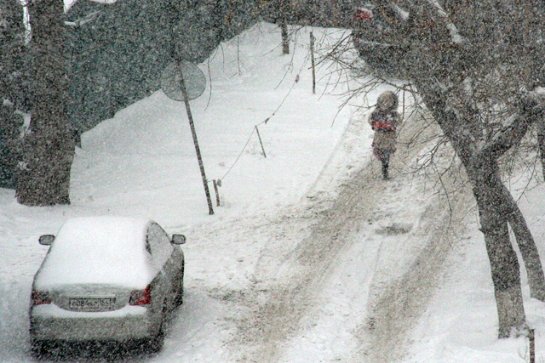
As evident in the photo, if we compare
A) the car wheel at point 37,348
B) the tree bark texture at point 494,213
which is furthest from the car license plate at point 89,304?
the tree bark texture at point 494,213

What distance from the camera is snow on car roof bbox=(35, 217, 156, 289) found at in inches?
433

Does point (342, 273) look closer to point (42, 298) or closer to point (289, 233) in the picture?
point (289, 233)

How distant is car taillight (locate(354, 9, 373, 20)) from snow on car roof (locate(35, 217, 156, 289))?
392cm

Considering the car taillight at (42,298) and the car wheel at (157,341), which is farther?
the car wheel at (157,341)

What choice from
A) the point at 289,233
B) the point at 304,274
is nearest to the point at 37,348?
the point at 304,274

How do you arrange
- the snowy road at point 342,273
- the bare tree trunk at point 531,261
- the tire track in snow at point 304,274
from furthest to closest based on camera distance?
the bare tree trunk at point 531,261 → the tire track in snow at point 304,274 → the snowy road at point 342,273

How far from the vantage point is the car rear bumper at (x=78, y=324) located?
10758mm

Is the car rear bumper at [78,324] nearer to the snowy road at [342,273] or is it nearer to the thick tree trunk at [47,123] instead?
the snowy road at [342,273]

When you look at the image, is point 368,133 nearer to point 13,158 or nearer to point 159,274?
point 13,158

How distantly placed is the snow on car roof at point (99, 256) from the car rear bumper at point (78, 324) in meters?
0.33

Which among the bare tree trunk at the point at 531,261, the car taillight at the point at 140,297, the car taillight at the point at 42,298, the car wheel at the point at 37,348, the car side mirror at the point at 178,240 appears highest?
the bare tree trunk at the point at 531,261

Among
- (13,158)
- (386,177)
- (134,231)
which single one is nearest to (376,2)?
(134,231)

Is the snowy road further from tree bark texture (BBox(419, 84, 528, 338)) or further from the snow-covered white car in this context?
tree bark texture (BBox(419, 84, 528, 338))

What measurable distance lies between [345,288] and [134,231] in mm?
3550
